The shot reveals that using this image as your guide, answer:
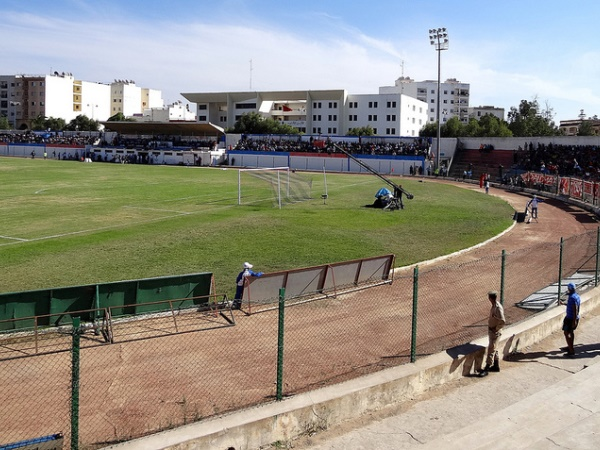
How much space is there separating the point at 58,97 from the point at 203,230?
14225 cm

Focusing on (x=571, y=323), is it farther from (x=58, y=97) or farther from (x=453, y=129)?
(x=58, y=97)

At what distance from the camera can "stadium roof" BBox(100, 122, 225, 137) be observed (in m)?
98.6

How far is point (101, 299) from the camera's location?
45.0 ft

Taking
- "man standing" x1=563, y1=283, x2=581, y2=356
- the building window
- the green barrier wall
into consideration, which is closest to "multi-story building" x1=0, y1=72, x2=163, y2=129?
the building window

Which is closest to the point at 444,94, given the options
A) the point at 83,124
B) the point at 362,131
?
the point at 362,131

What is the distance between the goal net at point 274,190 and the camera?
136 ft

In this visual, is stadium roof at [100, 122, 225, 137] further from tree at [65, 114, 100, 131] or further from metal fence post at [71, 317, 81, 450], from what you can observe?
metal fence post at [71, 317, 81, 450]

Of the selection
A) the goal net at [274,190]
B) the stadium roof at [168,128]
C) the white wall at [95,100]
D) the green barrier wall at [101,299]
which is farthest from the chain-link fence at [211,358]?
the white wall at [95,100]

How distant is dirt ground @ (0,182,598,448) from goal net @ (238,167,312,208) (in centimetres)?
2334

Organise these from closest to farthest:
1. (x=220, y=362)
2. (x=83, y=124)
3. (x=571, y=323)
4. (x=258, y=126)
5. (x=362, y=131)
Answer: (x=220, y=362)
(x=571, y=323)
(x=362, y=131)
(x=258, y=126)
(x=83, y=124)

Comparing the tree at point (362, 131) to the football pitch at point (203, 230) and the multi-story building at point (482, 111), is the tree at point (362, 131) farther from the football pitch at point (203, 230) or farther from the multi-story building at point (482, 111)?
the multi-story building at point (482, 111)

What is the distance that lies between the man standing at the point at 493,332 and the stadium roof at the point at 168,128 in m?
88.6

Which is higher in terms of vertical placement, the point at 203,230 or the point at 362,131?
the point at 362,131

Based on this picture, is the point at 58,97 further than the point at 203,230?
Yes
